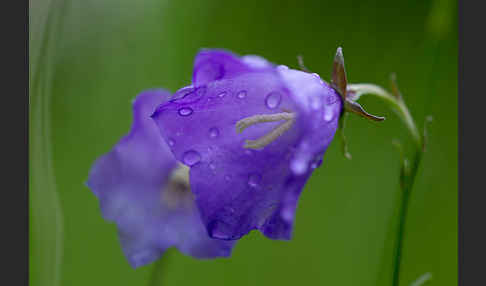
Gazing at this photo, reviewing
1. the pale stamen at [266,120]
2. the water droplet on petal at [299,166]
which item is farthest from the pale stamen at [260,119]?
the water droplet on petal at [299,166]

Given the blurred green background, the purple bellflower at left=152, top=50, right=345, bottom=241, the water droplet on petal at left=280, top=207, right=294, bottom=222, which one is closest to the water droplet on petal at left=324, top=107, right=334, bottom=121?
the purple bellflower at left=152, top=50, right=345, bottom=241

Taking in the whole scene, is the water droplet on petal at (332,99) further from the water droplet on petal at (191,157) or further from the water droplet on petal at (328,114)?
the water droplet on petal at (191,157)

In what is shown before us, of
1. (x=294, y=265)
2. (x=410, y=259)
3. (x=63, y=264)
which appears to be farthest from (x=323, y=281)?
(x=63, y=264)

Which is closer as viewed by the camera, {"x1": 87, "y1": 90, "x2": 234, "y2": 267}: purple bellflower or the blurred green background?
{"x1": 87, "y1": 90, "x2": 234, "y2": 267}: purple bellflower

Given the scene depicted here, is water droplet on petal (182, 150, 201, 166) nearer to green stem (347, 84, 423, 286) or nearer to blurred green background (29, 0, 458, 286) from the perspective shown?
green stem (347, 84, 423, 286)

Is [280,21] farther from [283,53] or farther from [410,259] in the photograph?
[410,259]

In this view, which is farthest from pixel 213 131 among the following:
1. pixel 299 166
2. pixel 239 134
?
pixel 299 166

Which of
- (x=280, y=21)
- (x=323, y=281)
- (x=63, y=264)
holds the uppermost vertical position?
(x=280, y=21)
